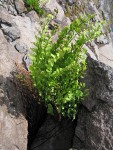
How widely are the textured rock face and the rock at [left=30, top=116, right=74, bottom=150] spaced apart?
286mm

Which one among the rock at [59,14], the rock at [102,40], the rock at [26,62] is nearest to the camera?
the rock at [26,62]

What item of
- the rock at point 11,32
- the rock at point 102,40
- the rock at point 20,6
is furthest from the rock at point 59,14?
the rock at point 11,32

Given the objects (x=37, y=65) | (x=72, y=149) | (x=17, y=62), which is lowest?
(x=72, y=149)

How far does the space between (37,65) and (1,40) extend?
1.43 m

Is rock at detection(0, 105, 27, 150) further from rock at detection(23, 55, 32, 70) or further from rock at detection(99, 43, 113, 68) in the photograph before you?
rock at detection(99, 43, 113, 68)

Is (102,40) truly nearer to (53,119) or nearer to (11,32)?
(11,32)

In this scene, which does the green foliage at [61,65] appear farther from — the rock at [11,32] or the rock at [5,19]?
the rock at [5,19]

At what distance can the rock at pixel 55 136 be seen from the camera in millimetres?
5410

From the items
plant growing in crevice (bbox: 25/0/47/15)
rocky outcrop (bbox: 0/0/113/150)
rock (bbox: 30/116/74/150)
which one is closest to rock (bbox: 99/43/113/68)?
plant growing in crevice (bbox: 25/0/47/15)

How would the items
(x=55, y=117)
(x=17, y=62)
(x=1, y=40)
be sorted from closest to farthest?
(x=55, y=117)
(x=1, y=40)
(x=17, y=62)

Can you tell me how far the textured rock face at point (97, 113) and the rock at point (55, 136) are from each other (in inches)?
11.3

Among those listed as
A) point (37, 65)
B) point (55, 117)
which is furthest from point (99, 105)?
point (37, 65)

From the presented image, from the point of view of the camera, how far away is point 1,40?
593 centimetres

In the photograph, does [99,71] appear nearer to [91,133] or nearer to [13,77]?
[91,133]
